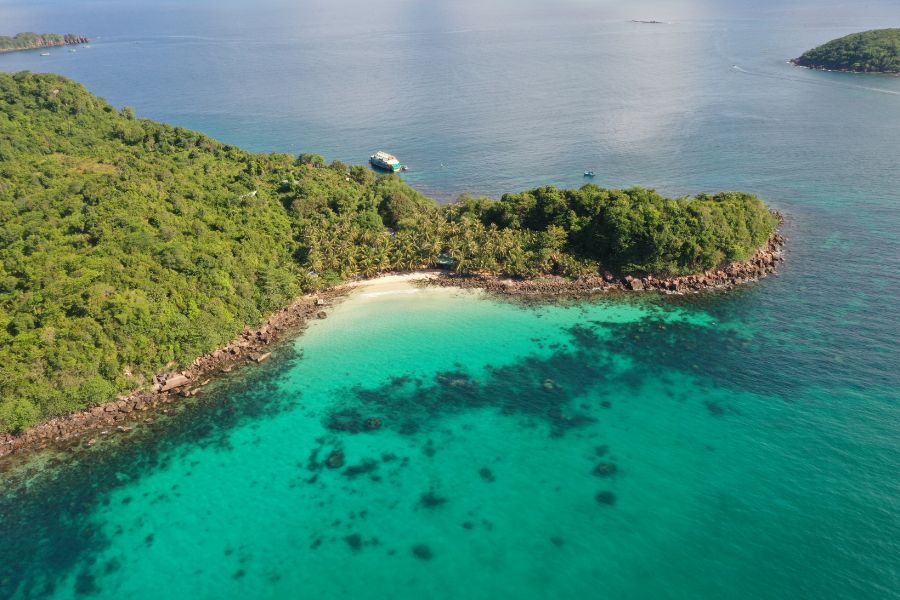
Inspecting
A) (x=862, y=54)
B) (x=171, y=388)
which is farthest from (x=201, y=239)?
(x=862, y=54)

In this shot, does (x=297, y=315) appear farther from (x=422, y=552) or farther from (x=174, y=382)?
(x=422, y=552)

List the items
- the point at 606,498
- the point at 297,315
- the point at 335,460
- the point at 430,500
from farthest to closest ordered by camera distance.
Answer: the point at 297,315, the point at 335,460, the point at 430,500, the point at 606,498

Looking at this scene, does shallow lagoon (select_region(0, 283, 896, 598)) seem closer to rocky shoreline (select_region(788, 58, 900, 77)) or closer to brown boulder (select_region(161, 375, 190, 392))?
brown boulder (select_region(161, 375, 190, 392))

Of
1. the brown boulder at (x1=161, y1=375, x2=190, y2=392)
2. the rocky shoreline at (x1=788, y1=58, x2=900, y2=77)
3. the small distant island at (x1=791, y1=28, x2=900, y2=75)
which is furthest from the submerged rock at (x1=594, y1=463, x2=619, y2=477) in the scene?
the small distant island at (x1=791, y1=28, x2=900, y2=75)

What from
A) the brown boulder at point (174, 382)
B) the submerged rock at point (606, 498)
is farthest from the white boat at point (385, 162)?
the submerged rock at point (606, 498)

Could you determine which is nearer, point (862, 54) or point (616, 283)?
point (616, 283)

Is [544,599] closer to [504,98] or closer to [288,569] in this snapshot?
[288,569]
